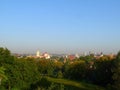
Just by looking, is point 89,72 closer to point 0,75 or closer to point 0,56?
point 0,56

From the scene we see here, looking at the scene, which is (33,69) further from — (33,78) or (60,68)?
(60,68)

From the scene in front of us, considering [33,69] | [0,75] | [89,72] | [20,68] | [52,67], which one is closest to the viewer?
[0,75]

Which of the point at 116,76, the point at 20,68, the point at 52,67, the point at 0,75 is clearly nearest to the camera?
the point at 0,75

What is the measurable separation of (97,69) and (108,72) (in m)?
3.49

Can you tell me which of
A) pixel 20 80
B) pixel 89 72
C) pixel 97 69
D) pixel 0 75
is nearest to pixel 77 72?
pixel 89 72

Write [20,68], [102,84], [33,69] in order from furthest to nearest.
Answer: [102,84]
[33,69]
[20,68]

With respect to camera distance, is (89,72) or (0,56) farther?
(89,72)

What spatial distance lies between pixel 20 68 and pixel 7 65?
255 centimetres

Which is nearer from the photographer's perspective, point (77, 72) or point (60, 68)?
point (77, 72)

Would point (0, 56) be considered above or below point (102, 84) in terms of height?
above

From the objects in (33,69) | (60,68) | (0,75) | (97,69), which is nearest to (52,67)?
(60,68)

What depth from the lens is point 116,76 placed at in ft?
162

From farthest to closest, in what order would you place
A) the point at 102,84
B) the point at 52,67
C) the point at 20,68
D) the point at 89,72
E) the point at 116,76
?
the point at 52,67 < the point at 89,72 < the point at 102,84 < the point at 20,68 < the point at 116,76

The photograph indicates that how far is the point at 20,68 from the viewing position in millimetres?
53156
